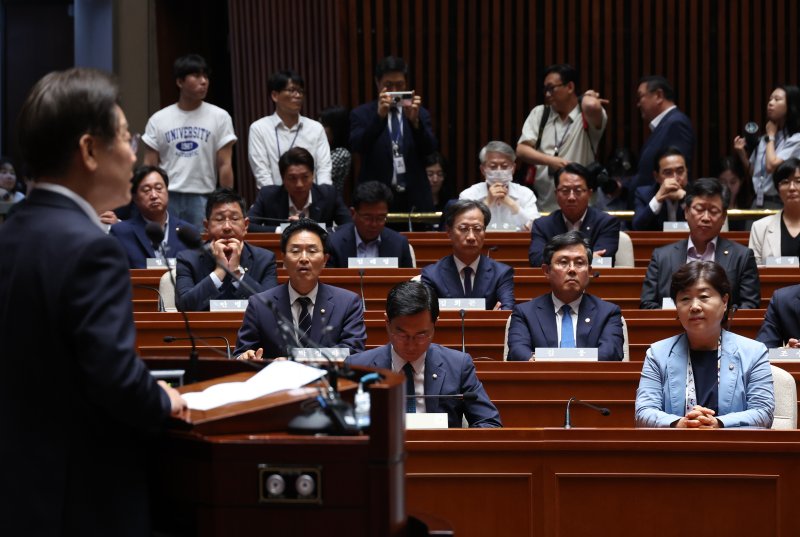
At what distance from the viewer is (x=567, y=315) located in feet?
16.1

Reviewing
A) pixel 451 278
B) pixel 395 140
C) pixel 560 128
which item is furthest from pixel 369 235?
pixel 560 128

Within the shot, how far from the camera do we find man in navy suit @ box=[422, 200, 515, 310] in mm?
5430

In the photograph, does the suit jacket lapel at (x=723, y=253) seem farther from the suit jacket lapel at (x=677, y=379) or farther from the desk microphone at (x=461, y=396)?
the desk microphone at (x=461, y=396)

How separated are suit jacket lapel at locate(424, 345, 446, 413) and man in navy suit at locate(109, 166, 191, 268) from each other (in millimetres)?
2433

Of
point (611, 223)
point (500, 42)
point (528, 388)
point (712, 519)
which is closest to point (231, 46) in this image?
point (500, 42)

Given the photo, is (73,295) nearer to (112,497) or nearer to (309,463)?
(112,497)

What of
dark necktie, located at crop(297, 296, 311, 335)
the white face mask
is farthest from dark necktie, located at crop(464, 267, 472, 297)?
the white face mask

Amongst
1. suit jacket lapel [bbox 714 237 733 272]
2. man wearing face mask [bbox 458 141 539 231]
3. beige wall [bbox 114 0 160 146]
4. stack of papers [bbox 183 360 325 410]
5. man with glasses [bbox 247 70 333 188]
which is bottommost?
stack of papers [bbox 183 360 325 410]

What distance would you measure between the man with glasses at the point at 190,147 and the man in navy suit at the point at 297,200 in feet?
1.73

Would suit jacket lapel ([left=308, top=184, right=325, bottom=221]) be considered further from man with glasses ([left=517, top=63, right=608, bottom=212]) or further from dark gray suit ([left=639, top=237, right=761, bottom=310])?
dark gray suit ([left=639, top=237, right=761, bottom=310])

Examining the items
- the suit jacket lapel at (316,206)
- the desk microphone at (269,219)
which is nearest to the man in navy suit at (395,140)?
the suit jacket lapel at (316,206)

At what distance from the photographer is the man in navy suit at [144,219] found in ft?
19.4

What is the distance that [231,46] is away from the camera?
31.2ft

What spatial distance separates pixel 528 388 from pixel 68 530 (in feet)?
9.15
